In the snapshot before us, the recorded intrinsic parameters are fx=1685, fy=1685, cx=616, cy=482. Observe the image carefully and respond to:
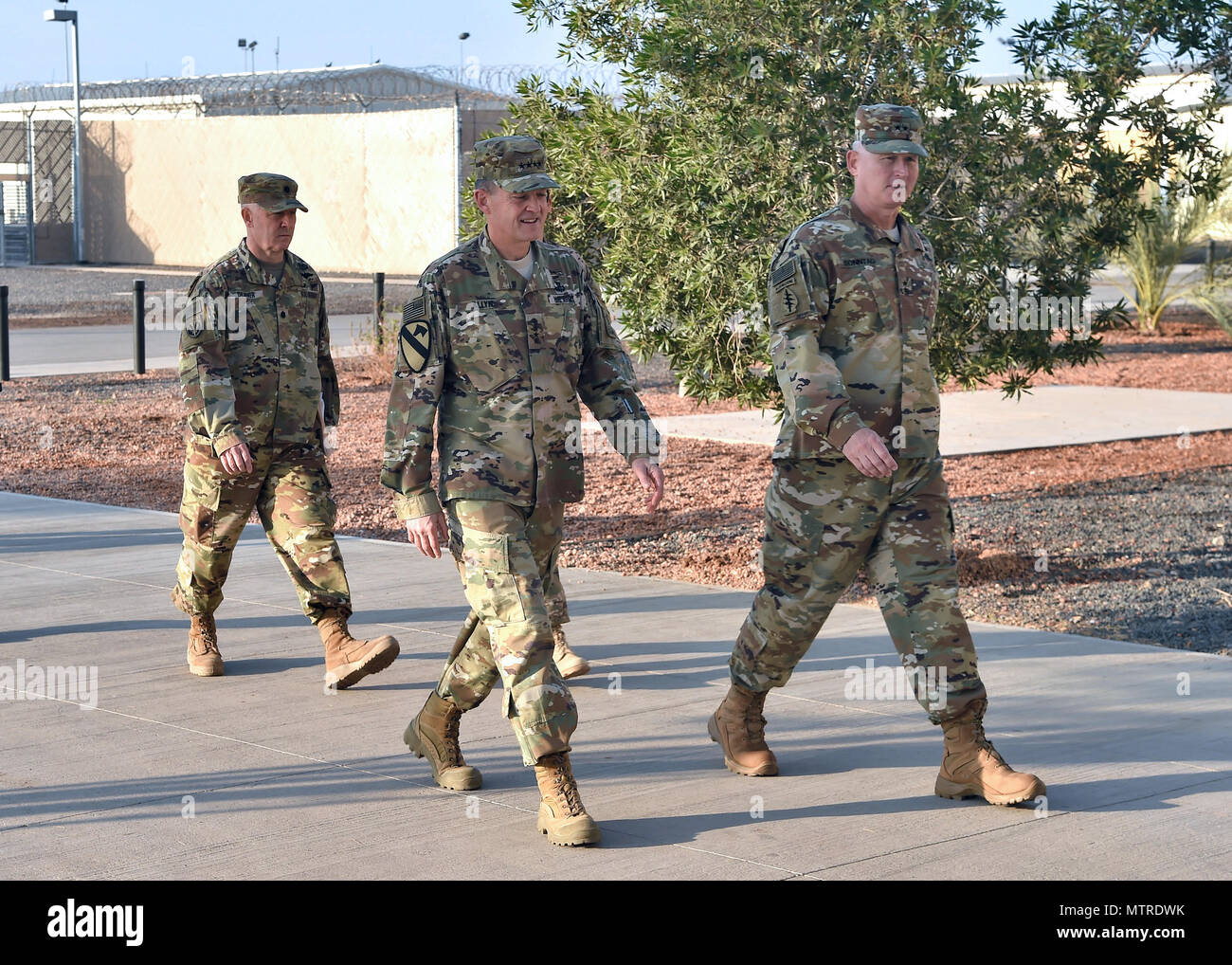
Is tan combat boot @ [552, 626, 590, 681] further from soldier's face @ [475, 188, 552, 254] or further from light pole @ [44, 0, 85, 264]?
light pole @ [44, 0, 85, 264]

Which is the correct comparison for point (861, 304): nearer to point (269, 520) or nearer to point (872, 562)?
point (872, 562)

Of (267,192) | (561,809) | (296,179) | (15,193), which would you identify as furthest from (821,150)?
(15,193)

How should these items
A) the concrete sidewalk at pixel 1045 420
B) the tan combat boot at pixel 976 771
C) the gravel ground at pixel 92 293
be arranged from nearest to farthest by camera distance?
the tan combat boot at pixel 976 771 < the concrete sidewalk at pixel 1045 420 < the gravel ground at pixel 92 293

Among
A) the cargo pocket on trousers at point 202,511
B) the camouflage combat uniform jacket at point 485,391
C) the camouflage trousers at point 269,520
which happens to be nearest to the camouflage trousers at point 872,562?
the camouflage combat uniform jacket at point 485,391

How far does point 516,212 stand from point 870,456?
1.29m

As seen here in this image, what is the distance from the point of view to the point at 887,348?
5332mm

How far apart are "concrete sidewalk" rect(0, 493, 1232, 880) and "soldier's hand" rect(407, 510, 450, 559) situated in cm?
84

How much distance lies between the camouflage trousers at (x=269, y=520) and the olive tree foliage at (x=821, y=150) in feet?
7.91

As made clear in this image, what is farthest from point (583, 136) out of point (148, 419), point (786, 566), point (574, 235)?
point (148, 419)

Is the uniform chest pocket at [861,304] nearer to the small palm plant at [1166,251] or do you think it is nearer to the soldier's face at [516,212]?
the soldier's face at [516,212]

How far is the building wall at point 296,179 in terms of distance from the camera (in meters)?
37.6

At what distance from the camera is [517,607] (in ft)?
16.2

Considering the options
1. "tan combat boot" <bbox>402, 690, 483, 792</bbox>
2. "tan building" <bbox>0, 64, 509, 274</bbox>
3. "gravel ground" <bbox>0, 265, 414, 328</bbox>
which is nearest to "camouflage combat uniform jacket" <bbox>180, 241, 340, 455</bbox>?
"tan combat boot" <bbox>402, 690, 483, 792</bbox>

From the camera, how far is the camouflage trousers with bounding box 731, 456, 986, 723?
205 inches
